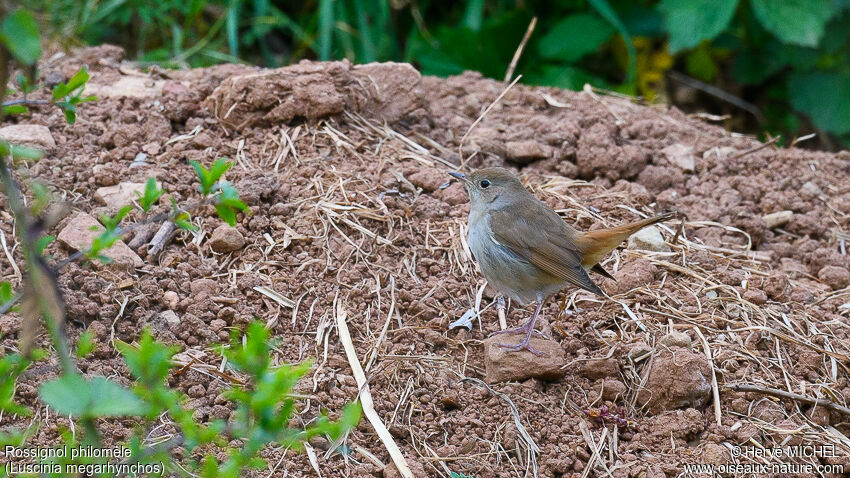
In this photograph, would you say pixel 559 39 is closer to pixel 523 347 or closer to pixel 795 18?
pixel 795 18

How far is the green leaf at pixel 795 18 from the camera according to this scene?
579cm

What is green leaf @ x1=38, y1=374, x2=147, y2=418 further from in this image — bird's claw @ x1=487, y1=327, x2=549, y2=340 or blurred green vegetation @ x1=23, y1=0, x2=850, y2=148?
blurred green vegetation @ x1=23, y1=0, x2=850, y2=148

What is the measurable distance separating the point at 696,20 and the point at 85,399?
526cm

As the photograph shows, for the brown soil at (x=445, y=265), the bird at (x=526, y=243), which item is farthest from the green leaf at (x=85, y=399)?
the bird at (x=526, y=243)

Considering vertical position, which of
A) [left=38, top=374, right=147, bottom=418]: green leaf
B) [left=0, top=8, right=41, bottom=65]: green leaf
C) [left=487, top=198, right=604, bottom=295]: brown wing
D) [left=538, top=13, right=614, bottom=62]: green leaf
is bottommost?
[left=538, top=13, right=614, bottom=62]: green leaf

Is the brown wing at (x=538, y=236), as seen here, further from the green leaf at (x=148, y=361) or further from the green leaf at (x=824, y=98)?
the green leaf at (x=824, y=98)

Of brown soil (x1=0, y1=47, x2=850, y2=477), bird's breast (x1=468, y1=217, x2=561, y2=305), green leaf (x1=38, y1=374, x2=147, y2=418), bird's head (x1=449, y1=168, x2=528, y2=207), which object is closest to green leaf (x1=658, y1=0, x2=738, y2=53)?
brown soil (x1=0, y1=47, x2=850, y2=477)

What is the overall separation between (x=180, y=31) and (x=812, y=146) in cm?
575

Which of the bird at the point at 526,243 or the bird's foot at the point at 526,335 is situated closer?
the bird's foot at the point at 526,335

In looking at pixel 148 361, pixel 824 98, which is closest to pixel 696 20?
pixel 824 98

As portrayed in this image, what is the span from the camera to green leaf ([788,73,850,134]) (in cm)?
648

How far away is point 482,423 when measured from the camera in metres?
3.51

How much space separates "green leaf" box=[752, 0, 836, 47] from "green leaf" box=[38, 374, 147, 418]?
5.42 meters

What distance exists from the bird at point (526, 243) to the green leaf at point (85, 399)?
230 cm
